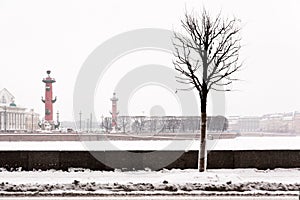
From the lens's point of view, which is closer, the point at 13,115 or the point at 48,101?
the point at 48,101

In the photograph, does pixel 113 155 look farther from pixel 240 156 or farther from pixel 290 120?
pixel 290 120

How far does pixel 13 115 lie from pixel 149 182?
98.9 m

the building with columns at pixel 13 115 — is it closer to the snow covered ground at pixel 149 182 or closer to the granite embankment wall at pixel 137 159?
the granite embankment wall at pixel 137 159

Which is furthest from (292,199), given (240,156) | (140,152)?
(140,152)

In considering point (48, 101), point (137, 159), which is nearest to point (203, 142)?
point (137, 159)

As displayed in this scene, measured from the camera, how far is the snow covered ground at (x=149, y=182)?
11641 mm

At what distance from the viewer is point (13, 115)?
105 m

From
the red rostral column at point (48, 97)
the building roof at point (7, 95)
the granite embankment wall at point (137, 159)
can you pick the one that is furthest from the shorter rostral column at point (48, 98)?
the building roof at point (7, 95)

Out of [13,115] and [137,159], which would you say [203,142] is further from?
[13,115]

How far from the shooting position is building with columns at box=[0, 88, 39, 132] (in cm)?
9869

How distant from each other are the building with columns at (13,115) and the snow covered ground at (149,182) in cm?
8629

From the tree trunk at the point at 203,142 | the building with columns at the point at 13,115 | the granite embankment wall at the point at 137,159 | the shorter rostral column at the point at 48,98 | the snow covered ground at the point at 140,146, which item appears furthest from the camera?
the building with columns at the point at 13,115

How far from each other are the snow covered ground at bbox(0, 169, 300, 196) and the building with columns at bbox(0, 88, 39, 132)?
Answer: 283ft

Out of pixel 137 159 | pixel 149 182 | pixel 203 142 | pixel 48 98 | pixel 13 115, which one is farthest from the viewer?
pixel 13 115
